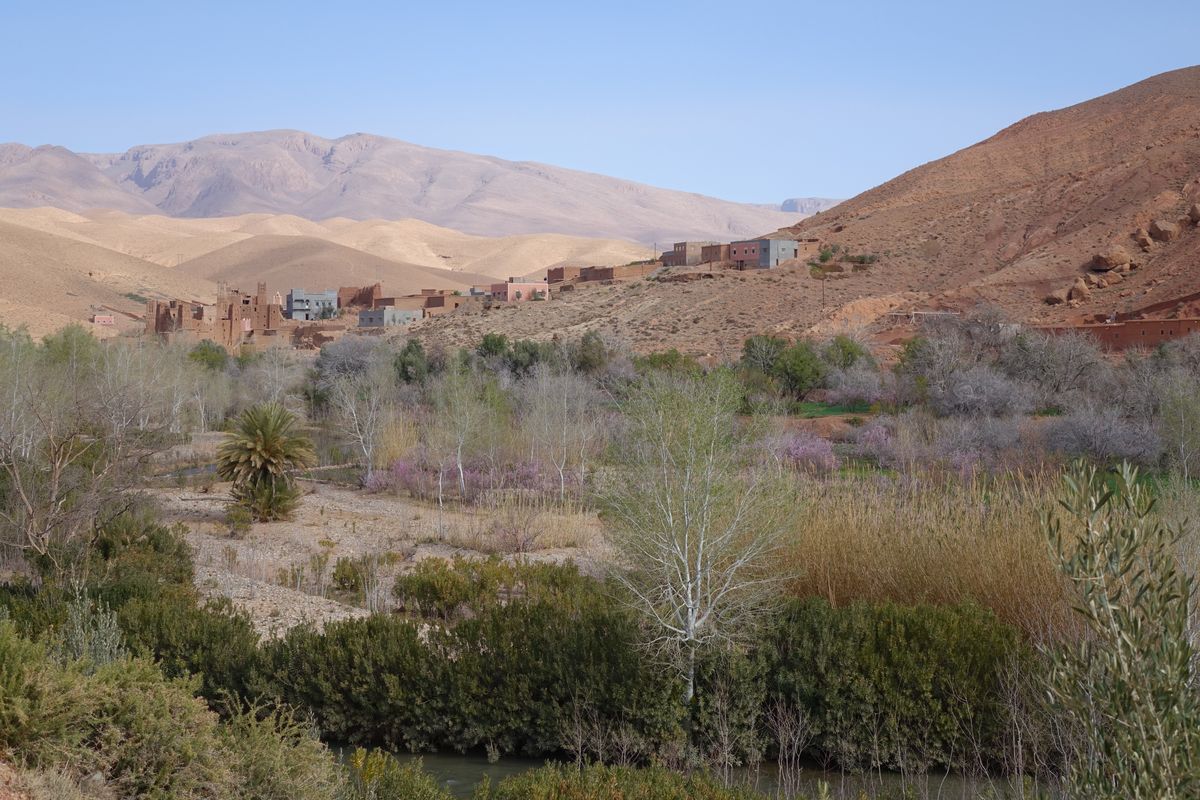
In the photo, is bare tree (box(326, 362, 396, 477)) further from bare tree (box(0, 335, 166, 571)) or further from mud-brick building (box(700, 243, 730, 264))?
mud-brick building (box(700, 243, 730, 264))

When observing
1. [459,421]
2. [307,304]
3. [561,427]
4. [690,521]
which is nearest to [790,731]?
[690,521]

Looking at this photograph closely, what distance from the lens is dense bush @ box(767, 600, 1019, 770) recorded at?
812cm

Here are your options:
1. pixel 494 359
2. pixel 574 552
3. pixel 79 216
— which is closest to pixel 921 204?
pixel 494 359

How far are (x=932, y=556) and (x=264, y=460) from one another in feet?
39.8

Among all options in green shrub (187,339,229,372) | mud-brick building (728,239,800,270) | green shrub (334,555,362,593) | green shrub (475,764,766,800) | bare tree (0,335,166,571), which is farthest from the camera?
mud-brick building (728,239,800,270)

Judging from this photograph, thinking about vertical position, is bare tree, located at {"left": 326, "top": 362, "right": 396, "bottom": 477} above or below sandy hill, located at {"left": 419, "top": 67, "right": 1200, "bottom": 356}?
below

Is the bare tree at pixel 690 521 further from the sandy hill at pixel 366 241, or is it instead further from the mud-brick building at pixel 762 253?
the sandy hill at pixel 366 241

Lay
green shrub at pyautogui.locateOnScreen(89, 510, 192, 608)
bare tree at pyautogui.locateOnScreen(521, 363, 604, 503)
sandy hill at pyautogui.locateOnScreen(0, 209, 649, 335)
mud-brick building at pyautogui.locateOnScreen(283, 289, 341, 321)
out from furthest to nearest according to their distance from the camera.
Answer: mud-brick building at pyautogui.locateOnScreen(283, 289, 341, 321)
sandy hill at pyautogui.locateOnScreen(0, 209, 649, 335)
bare tree at pyautogui.locateOnScreen(521, 363, 604, 503)
green shrub at pyautogui.locateOnScreen(89, 510, 192, 608)

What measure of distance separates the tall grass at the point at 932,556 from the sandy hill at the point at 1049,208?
34920 mm

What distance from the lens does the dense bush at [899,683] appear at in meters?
8.12

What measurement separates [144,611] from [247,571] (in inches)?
195

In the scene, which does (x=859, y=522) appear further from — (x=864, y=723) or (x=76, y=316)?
(x=76, y=316)

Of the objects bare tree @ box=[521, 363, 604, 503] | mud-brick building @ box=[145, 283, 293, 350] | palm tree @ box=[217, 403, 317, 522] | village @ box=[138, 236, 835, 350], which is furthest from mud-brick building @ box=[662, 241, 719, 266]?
palm tree @ box=[217, 403, 317, 522]

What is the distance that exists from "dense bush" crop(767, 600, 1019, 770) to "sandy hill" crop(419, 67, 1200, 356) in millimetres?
33408
